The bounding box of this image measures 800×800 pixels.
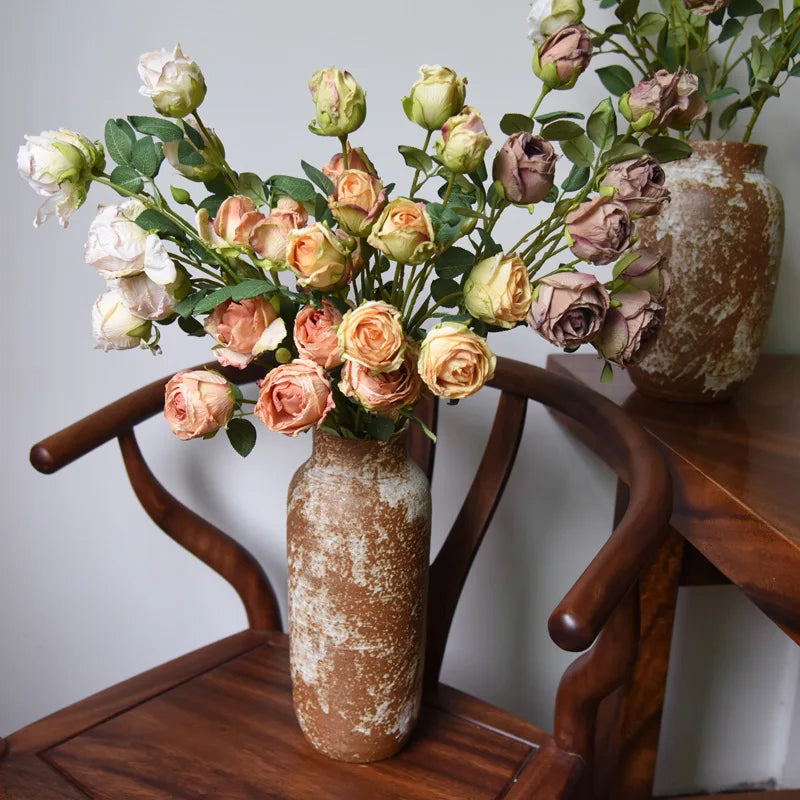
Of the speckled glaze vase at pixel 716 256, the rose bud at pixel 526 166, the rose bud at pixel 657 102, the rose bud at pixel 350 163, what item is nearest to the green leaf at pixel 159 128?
the rose bud at pixel 350 163

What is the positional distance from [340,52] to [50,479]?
0.66 meters

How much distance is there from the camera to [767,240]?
0.81m

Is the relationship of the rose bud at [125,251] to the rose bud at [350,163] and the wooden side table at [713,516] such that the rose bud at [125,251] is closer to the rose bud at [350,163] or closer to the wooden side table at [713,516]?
the rose bud at [350,163]

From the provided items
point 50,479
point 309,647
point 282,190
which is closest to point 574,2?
point 282,190

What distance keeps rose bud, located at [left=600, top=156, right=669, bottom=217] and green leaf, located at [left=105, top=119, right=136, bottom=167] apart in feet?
1.13

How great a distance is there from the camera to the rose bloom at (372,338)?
49cm

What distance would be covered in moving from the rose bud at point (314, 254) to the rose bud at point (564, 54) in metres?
0.21

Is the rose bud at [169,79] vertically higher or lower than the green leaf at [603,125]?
higher

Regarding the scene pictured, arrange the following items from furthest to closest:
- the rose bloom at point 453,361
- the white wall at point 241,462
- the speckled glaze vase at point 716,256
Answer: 1. the white wall at point 241,462
2. the speckled glaze vase at point 716,256
3. the rose bloom at point 453,361

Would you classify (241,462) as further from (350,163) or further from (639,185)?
(639,185)

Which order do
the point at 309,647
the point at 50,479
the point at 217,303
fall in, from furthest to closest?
the point at 50,479, the point at 309,647, the point at 217,303

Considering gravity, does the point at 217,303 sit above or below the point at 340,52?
below

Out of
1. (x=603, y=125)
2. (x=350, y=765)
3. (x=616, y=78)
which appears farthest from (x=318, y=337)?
(x=616, y=78)

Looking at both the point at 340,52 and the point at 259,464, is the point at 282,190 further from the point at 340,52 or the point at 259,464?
the point at 259,464
